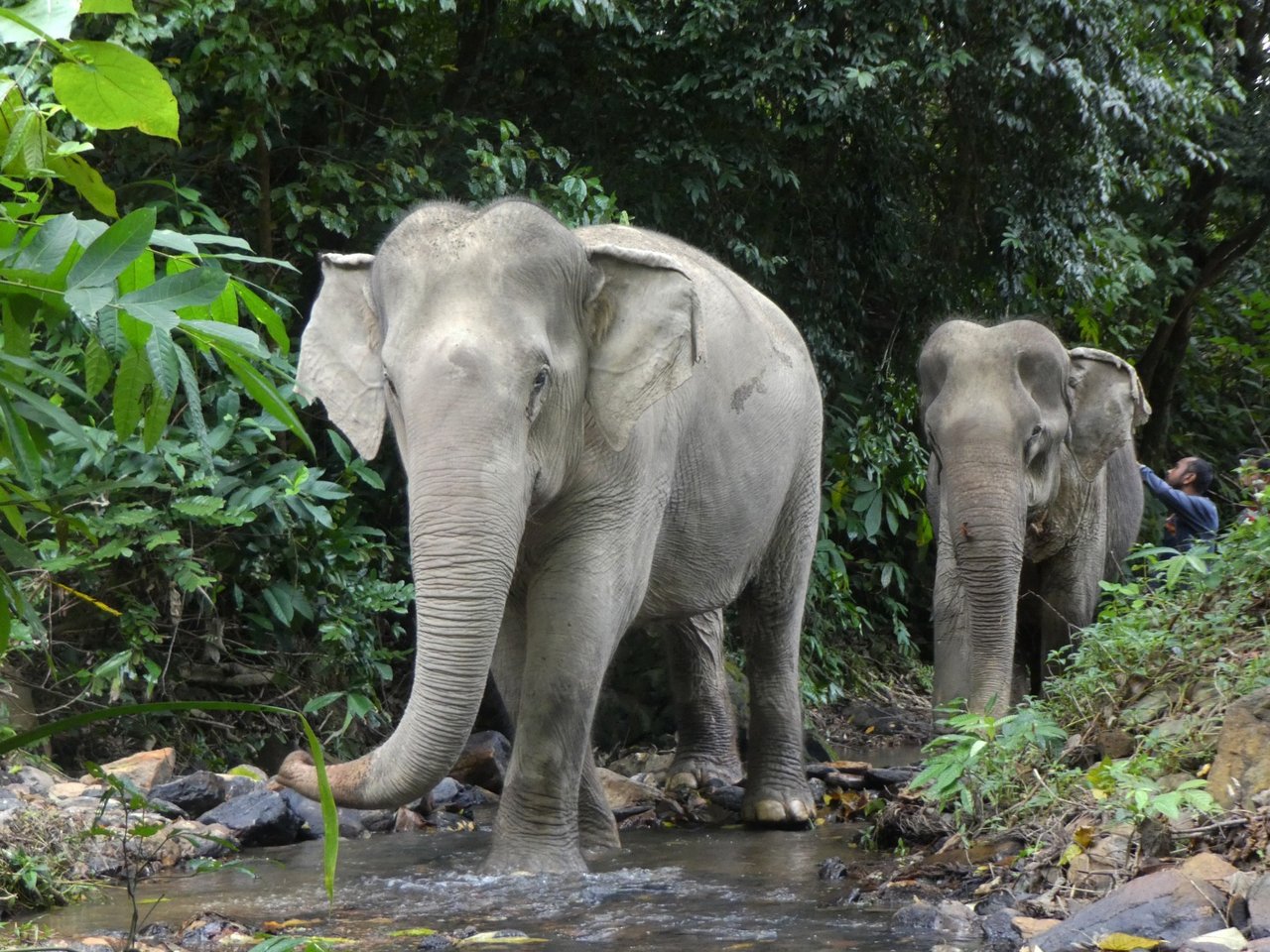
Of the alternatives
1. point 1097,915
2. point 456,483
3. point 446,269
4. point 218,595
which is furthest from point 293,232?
point 1097,915

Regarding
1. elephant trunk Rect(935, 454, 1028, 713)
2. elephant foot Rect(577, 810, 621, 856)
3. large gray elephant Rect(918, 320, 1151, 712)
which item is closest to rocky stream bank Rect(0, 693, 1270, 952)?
elephant trunk Rect(935, 454, 1028, 713)

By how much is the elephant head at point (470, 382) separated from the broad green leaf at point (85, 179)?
2700 mm

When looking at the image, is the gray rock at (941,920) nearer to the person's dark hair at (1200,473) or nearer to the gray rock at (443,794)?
the gray rock at (443,794)

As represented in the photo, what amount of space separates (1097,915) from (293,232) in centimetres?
578

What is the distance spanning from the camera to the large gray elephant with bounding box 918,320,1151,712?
289 inches

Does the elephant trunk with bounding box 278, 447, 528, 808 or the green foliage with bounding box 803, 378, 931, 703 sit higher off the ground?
the green foliage with bounding box 803, 378, 931, 703

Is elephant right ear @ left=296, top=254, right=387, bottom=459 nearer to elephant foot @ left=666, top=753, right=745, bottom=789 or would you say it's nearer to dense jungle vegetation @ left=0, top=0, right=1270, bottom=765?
dense jungle vegetation @ left=0, top=0, right=1270, bottom=765

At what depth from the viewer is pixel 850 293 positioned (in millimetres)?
11461

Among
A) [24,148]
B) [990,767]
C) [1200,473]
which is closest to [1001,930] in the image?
[990,767]

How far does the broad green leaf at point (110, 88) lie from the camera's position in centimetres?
140

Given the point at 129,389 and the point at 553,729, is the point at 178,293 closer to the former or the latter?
the point at 129,389

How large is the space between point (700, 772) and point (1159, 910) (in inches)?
158

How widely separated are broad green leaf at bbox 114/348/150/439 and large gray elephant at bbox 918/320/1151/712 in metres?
5.37

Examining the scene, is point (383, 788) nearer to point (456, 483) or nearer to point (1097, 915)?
point (456, 483)
